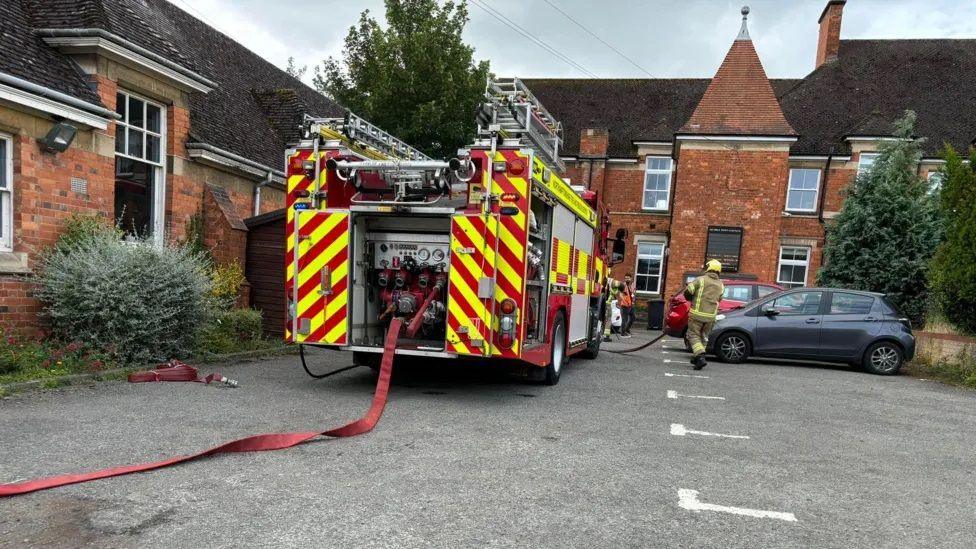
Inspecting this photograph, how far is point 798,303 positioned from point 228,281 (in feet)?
32.8

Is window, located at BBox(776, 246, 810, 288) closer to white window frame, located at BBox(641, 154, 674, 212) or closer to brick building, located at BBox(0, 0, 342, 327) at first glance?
white window frame, located at BBox(641, 154, 674, 212)

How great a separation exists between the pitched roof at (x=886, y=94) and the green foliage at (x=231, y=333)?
20991 mm

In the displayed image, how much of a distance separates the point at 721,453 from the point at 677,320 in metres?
7.82

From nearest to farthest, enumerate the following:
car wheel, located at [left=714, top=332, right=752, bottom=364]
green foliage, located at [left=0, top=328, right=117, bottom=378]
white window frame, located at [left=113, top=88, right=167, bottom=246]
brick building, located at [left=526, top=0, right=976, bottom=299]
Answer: green foliage, located at [left=0, top=328, right=117, bottom=378], white window frame, located at [left=113, top=88, right=167, bottom=246], car wheel, located at [left=714, top=332, right=752, bottom=364], brick building, located at [left=526, top=0, right=976, bottom=299]

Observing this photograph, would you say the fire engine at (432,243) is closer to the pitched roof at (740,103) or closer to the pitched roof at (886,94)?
the pitched roof at (740,103)

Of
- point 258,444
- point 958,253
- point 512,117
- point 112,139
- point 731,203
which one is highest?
point 731,203

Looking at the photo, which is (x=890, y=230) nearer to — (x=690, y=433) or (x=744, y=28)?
(x=744, y=28)

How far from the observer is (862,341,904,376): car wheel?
10.7 meters

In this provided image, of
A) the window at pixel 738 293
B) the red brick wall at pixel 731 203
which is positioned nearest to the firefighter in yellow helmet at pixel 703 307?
the window at pixel 738 293

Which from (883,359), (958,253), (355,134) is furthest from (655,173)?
(355,134)

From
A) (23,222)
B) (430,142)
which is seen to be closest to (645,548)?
(23,222)

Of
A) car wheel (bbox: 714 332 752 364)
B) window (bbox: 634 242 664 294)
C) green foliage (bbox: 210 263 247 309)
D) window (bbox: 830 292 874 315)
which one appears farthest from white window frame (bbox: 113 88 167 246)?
window (bbox: 634 242 664 294)

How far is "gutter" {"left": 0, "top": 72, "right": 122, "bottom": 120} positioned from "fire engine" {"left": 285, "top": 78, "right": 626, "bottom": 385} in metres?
3.16

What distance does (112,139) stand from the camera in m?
8.54
